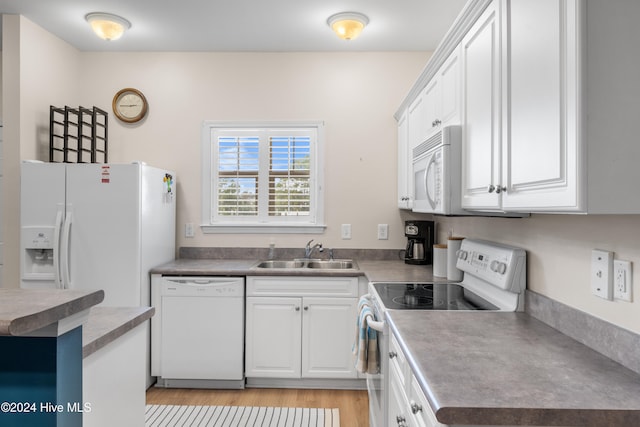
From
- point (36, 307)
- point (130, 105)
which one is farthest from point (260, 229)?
point (36, 307)

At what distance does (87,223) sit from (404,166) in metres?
2.26

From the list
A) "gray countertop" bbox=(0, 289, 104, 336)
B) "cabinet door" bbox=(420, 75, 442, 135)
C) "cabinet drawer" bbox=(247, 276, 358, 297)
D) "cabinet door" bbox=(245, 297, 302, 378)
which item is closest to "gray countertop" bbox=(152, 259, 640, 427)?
"gray countertop" bbox=(0, 289, 104, 336)

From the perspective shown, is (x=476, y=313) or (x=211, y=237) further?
(x=211, y=237)

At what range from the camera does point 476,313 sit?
1.64 metres

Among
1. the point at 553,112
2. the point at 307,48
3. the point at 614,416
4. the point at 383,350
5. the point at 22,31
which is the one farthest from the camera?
the point at 307,48

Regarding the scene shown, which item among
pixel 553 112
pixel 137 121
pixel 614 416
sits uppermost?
pixel 137 121

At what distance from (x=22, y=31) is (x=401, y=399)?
3367 millimetres

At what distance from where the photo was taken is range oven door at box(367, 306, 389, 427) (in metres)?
1.74

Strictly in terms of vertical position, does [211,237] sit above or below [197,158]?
below

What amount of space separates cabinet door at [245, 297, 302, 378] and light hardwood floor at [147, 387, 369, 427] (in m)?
0.16

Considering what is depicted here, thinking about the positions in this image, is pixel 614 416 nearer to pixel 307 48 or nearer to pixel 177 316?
pixel 177 316

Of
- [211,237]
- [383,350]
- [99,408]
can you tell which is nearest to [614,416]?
[383,350]

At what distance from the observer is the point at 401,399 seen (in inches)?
54.9

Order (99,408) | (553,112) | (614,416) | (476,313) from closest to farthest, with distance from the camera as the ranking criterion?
(614,416), (553,112), (99,408), (476,313)
